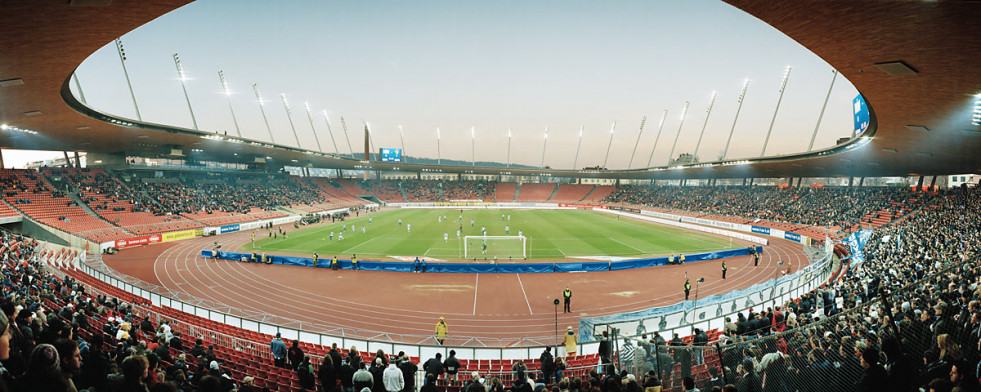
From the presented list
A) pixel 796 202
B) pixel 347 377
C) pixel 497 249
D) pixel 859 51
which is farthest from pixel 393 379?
pixel 796 202

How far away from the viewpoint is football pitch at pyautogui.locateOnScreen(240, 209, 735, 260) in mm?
31422

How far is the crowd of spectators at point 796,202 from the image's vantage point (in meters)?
41.3

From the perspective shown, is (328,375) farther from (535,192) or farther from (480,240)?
(535,192)

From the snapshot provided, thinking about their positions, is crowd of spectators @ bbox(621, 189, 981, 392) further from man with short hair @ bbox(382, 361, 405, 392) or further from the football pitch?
the football pitch

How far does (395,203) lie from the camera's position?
8244 centimetres

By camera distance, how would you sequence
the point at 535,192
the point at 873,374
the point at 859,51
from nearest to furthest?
the point at 873,374
the point at 859,51
the point at 535,192

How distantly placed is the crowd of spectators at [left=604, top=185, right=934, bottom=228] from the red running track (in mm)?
20252

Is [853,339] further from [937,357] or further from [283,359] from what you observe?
[283,359]

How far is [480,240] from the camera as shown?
1410 inches

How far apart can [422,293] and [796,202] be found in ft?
174

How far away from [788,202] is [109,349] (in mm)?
65070

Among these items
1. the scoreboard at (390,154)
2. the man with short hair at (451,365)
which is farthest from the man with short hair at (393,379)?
the scoreboard at (390,154)

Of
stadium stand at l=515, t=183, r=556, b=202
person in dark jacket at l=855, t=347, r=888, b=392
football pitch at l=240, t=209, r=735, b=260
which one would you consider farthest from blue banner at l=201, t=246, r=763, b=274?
stadium stand at l=515, t=183, r=556, b=202

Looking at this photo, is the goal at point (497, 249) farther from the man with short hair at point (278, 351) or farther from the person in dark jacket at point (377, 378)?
the person in dark jacket at point (377, 378)
